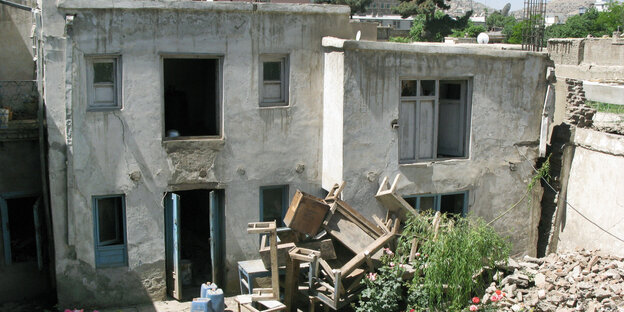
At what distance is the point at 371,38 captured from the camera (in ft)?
47.0

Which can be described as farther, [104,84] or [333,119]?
[333,119]

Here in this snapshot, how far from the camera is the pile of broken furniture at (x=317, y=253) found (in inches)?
442

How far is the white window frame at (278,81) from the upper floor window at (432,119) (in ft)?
7.59

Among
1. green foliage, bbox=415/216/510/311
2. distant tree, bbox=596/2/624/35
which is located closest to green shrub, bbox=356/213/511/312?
green foliage, bbox=415/216/510/311


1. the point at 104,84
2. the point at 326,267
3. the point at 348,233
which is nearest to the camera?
the point at 326,267

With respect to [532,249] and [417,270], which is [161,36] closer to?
[417,270]

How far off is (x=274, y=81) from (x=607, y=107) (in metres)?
9.19

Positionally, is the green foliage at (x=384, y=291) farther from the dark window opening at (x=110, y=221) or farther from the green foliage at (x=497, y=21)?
the green foliage at (x=497, y=21)

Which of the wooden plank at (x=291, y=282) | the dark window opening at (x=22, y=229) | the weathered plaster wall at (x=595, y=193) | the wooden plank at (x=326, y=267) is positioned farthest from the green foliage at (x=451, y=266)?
the dark window opening at (x=22, y=229)

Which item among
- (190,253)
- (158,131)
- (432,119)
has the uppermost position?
(432,119)

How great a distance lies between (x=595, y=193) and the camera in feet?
43.4

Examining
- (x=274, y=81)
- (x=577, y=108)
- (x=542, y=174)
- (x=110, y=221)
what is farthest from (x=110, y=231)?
(x=577, y=108)

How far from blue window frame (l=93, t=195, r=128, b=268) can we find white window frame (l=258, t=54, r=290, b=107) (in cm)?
332

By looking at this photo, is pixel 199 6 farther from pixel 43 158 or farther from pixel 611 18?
pixel 611 18
